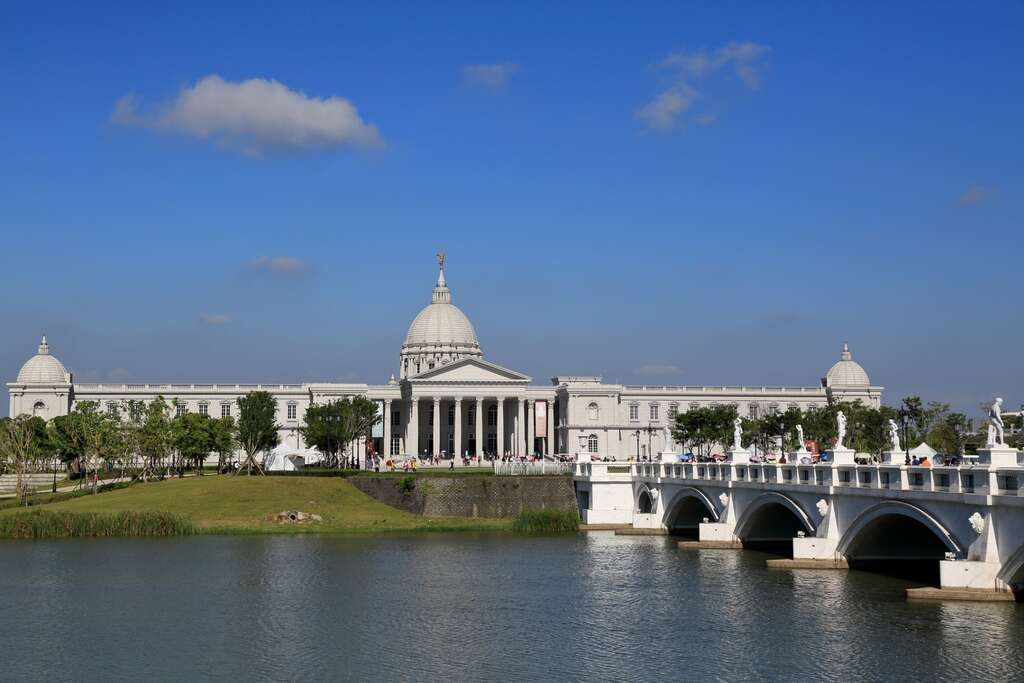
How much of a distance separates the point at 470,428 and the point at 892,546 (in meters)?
115

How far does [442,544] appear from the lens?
79.9 meters

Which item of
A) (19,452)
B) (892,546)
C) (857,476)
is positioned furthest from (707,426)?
(857,476)

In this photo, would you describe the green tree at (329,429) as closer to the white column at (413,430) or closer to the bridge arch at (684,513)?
the white column at (413,430)

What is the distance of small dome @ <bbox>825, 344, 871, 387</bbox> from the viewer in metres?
187

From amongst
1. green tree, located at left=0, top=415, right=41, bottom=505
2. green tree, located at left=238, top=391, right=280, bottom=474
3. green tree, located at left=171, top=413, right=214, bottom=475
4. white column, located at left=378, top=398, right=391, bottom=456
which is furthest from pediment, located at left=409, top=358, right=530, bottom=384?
green tree, located at left=0, top=415, right=41, bottom=505

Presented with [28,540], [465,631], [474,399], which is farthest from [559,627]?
[474,399]

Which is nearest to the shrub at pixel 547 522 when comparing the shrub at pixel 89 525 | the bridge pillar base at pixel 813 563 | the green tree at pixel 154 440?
the shrub at pixel 89 525

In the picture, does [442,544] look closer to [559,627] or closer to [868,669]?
[559,627]

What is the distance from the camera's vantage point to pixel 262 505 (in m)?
91.8

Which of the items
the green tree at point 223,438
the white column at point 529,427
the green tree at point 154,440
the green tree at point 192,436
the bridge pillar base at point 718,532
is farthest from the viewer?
the white column at point 529,427

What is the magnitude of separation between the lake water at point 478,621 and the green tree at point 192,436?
1999 inches

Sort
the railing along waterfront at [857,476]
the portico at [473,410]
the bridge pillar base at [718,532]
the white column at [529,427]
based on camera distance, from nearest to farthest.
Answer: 1. the railing along waterfront at [857,476]
2. the bridge pillar base at [718,532]
3. the portico at [473,410]
4. the white column at [529,427]

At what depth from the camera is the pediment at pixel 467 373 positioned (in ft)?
528

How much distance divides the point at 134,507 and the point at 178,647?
46.7 m
